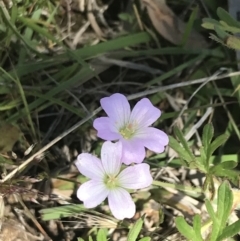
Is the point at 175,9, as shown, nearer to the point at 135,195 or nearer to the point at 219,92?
the point at 219,92

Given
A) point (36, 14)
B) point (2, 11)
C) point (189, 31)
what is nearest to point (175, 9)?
point (189, 31)

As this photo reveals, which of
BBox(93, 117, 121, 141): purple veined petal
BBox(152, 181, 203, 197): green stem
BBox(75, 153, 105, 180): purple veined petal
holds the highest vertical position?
BBox(93, 117, 121, 141): purple veined petal

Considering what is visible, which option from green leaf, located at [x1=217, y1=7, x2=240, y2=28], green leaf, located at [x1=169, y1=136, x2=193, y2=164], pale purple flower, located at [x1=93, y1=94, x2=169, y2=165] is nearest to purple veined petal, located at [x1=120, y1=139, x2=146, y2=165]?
pale purple flower, located at [x1=93, y1=94, x2=169, y2=165]

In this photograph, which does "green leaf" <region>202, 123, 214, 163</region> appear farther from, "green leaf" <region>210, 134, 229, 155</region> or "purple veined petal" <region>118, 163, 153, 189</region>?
"purple veined petal" <region>118, 163, 153, 189</region>

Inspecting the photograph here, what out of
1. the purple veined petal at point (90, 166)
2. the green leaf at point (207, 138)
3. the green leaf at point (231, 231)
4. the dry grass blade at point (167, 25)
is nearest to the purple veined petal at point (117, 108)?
the purple veined petal at point (90, 166)

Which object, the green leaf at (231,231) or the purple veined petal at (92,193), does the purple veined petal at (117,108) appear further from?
the green leaf at (231,231)

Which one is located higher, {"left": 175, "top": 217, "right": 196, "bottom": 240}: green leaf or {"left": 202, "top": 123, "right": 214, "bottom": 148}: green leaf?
{"left": 202, "top": 123, "right": 214, "bottom": 148}: green leaf

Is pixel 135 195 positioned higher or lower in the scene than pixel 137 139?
lower

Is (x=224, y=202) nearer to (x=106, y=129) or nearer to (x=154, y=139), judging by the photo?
(x=154, y=139)
